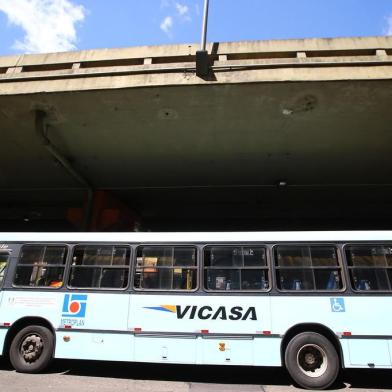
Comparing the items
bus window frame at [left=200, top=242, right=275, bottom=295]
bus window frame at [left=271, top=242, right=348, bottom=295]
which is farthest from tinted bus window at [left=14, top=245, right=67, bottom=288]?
bus window frame at [left=271, top=242, right=348, bottom=295]

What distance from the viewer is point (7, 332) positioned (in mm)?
6832

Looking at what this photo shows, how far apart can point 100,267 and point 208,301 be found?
226 centimetres

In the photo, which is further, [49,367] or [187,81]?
[187,81]

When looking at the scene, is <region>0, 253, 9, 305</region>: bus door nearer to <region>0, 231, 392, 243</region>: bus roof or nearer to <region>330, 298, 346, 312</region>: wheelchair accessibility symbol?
<region>0, 231, 392, 243</region>: bus roof

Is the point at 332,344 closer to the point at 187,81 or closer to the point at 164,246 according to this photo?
the point at 164,246

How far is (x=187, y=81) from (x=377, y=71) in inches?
199

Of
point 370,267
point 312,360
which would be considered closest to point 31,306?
point 312,360

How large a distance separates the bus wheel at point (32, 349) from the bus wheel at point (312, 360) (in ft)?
14.6

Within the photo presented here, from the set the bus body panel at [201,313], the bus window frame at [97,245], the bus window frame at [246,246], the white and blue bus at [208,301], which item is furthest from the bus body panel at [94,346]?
the bus window frame at [246,246]

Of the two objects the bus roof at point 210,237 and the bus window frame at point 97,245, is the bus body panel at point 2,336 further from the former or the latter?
the bus roof at point 210,237

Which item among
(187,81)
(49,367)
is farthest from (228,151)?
(49,367)

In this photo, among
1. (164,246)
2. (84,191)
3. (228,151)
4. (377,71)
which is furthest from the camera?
(84,191)

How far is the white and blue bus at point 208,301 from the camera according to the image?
20.3 ft

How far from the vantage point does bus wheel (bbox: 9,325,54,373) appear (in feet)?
21.8
